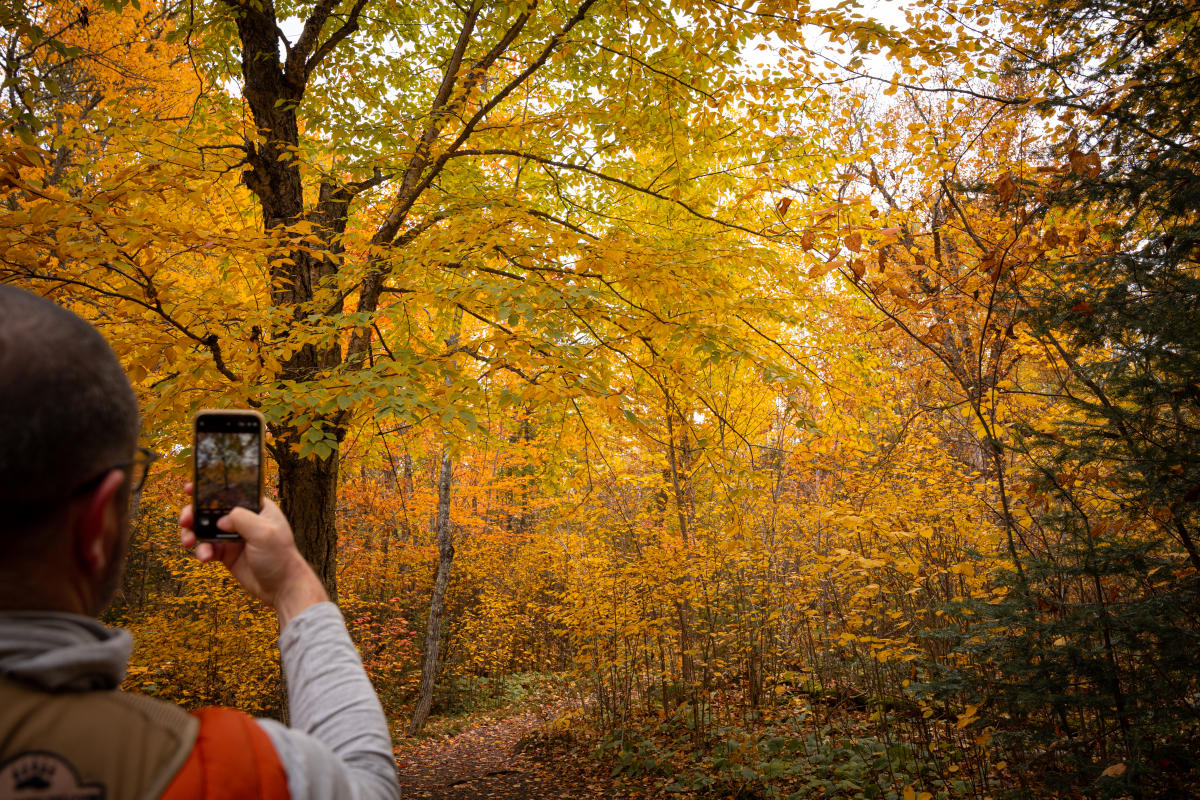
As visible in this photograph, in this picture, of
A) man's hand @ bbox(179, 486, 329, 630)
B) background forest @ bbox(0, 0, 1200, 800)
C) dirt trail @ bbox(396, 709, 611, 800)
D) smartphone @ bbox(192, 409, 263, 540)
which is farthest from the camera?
dirt trail @ bbox(396, 709, 611, 800)

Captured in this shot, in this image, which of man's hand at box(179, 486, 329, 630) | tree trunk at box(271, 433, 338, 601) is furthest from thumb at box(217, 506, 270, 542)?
tree trunk at box(271, 433, 338, 601)

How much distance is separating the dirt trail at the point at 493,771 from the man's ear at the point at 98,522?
717cm

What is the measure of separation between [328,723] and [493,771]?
28.6 feet

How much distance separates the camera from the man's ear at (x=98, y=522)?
2.72 ft

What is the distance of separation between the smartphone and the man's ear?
37 centimetres

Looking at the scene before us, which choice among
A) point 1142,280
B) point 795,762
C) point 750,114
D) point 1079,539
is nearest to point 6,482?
point 1142,280

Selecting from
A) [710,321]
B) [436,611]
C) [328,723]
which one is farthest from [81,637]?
[436,611]

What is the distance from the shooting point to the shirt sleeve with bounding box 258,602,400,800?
2.66 feet

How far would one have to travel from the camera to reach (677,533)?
349 inches

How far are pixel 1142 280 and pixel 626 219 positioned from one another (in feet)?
13.1

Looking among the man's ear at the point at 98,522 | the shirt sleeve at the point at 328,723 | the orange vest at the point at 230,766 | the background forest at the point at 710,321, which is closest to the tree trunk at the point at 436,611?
the background forest at the point at 710,321

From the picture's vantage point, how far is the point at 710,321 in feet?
15.2

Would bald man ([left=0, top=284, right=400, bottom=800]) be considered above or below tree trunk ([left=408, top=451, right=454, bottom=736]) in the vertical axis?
above

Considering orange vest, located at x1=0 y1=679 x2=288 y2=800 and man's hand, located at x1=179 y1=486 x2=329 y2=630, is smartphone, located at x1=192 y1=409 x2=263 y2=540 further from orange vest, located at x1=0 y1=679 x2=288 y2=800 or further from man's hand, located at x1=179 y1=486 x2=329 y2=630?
orange vest, located at x1=0 y1=679 x2=288 y2=800
